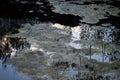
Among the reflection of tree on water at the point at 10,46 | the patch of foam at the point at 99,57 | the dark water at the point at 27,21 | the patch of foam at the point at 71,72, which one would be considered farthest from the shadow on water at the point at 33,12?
the patch of foam at the point at 71,72

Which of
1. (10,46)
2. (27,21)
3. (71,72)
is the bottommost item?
(27,21)

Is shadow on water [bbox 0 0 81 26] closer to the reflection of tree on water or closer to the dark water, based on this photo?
the dark water

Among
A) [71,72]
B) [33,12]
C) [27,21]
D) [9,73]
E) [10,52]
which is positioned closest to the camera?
[9,73]

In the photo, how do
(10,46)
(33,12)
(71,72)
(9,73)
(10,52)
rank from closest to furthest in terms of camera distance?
(9,73), (71,72), (10,52), (10,46), (33,12)

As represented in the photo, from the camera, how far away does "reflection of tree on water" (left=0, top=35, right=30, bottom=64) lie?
6.57 m

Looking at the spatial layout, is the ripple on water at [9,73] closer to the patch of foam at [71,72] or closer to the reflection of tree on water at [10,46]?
the reflection of tree on water at [10,46]

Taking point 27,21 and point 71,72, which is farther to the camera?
point 27,21

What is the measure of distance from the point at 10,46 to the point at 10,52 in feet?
1.25

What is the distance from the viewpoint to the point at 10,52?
6.73 m

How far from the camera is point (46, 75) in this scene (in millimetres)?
5707

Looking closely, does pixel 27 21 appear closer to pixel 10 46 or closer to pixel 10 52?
pixel 10 46

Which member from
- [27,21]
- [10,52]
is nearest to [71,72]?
[10,52]

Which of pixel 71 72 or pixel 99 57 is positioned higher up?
pixel 71 72

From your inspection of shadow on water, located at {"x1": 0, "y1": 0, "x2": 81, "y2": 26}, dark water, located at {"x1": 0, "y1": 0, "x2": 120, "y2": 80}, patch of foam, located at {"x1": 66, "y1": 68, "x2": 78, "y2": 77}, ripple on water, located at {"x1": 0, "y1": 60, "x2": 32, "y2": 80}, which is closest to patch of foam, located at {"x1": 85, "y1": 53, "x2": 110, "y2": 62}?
dark water, located at {"x1": 0, "y1": 0, "x2": 120, "y2": 80}
